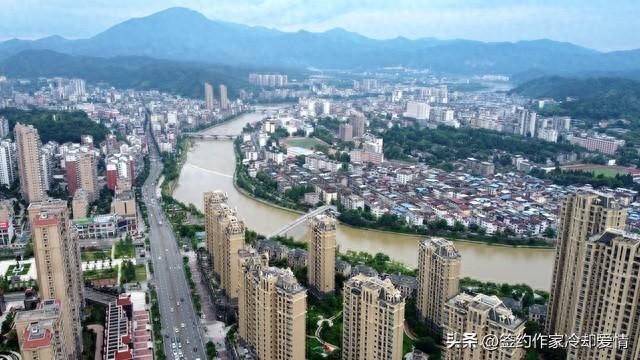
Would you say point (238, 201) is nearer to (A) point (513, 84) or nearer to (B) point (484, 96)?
(B) point (484, 96)

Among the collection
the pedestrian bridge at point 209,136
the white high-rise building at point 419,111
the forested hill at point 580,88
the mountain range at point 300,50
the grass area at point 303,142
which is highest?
the mountain range at point 300,50

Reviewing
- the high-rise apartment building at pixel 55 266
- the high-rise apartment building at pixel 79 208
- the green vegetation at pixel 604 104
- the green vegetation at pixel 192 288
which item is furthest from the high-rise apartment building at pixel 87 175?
the green vegetation at pixel 604 104

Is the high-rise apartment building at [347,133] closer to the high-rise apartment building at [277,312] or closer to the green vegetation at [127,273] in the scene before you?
the green vegetation at [127,273]

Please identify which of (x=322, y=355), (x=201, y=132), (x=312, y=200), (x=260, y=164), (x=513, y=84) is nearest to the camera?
(x=322, y=355)

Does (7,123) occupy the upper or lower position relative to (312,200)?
upper

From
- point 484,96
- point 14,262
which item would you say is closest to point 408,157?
point 14,262

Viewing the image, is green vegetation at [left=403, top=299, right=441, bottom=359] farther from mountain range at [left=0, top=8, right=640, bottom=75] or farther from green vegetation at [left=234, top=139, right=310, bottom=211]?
mountain range at [left=0, top=8, right=640, bottom=75]
